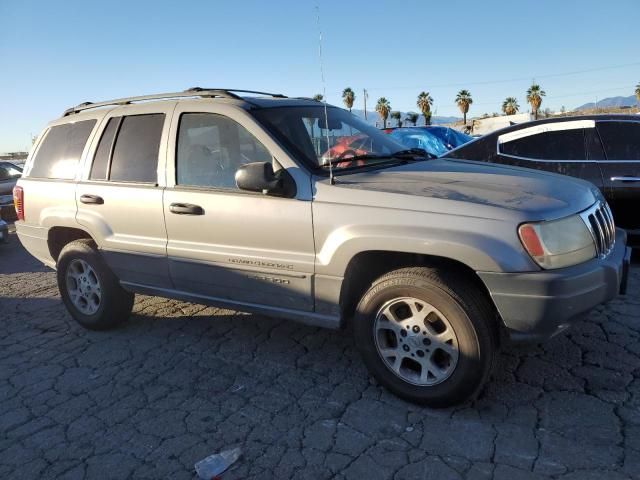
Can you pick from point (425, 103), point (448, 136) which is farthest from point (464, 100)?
point (448, 136)

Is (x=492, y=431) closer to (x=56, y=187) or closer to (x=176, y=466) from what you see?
(x=176, y=466)

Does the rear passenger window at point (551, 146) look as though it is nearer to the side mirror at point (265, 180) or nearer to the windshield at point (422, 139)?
the side mirror at point (265, 180)

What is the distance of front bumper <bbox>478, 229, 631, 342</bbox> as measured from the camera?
2.52 m

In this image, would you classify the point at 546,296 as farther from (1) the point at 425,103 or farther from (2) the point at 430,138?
(1) the point at 425,103

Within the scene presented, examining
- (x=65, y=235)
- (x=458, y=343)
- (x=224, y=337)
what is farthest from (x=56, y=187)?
(x=458, y=343)

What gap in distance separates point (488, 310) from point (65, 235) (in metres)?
3.78

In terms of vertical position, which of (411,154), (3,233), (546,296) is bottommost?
(3,233)

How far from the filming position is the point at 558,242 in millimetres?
2576

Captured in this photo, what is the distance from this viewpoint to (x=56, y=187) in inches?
173

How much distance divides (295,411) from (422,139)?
39.0ft

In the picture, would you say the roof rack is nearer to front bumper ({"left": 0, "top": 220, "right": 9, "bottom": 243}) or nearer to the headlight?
the headlight

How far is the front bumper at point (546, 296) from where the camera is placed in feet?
8.25

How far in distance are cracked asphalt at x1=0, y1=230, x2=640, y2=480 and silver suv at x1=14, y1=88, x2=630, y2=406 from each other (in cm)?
29

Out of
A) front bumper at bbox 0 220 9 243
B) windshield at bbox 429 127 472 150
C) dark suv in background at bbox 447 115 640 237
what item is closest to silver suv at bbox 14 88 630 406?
dark suv in background at bbox 447 115 640 237
